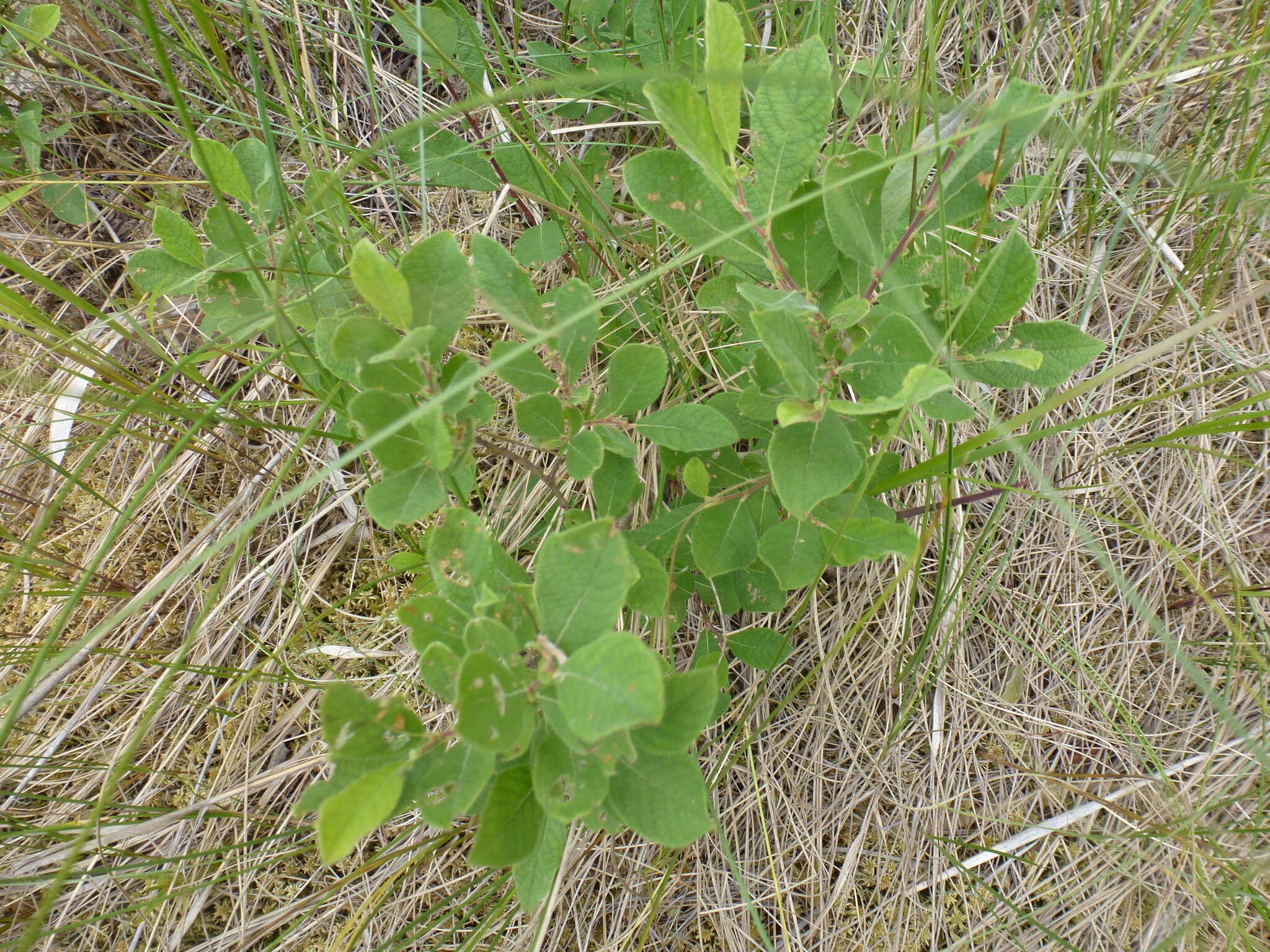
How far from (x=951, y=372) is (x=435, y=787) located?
0.97 m

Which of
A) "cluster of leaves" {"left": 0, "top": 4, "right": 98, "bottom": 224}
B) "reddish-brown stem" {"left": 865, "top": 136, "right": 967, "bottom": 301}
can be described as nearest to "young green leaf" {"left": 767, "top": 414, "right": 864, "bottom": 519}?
"reddish-brown stem" {"left": 865, "top": 136, "right": 967, "bottom": 301}

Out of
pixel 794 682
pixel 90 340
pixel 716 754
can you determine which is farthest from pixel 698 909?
pixel 90 340

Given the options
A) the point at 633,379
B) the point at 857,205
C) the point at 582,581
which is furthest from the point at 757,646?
the point at 857,205

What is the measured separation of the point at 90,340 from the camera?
6.97ft

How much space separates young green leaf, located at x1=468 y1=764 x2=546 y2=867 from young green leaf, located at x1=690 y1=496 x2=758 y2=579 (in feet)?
1.67

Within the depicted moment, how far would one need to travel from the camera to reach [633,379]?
136 centimetres

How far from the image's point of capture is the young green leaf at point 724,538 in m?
1.44

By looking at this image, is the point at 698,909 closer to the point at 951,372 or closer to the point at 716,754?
the point at 716,754

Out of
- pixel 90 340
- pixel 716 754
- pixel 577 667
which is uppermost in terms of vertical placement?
pixel 90 340

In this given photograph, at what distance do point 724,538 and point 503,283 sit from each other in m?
0.60

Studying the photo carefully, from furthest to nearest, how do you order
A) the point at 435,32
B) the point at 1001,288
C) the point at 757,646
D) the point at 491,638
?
the point at 435,32
the point at 757,646
the point at 1001,288
the point at 491,638

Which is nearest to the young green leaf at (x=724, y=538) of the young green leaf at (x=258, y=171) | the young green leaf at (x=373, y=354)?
the young green leaf at (x=373, y=354)

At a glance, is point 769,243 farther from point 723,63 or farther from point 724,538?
point 724,538

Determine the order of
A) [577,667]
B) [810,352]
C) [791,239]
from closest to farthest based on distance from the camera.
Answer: [577,667] < [810,352] < [791,239]
